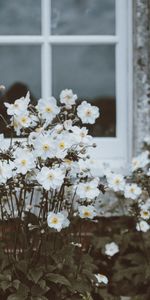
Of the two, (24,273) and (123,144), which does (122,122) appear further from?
(24,273)

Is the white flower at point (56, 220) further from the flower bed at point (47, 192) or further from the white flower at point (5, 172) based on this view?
the white flower at point (5, 172)

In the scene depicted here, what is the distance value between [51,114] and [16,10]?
1252 millimetres

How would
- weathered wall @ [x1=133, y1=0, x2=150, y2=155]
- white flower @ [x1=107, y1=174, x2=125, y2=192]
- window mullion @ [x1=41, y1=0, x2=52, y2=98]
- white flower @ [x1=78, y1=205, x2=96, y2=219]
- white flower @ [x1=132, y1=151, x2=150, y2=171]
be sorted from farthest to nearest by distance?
1. window mullion @ [x1=41, y1=0, x2=52, y2=98]
2. weathered wall @ [x1=133, y1=0, x2=150, y2=155]
3. white flower @ [x1=132, y1=151, x2=150, y2=171]
4. white flower @ [x1=107, y1=174, x2=125, y2=192]
5. white flower @ [x1=78, y1=205, x2=96, y2=219]

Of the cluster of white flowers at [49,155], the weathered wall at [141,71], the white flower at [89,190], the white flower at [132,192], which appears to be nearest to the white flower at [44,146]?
the cluster of white flowers at [49,155]

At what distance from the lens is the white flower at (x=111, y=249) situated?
14.0ft

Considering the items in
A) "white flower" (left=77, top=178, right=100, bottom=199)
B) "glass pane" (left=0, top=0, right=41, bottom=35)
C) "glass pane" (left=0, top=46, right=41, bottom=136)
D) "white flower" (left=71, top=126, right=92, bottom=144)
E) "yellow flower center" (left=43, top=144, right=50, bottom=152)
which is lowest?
"white flower" (left=77, top=178, right=100, bottom=199)

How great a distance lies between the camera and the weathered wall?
14.5 feet

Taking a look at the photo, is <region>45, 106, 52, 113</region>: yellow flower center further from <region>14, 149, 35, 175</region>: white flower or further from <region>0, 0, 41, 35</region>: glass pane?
<region>0, 0, 41, 35</region>: glass pane

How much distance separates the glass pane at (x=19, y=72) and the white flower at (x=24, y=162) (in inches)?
50.7

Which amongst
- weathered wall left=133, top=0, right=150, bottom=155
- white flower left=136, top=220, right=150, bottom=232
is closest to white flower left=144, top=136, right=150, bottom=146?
weathered wall left=133, top=0, right=150, bottom=155

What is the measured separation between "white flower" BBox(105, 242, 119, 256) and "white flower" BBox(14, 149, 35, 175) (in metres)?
1.10

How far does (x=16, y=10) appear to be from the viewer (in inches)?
180

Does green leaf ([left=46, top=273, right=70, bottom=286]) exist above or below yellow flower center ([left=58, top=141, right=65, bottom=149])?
below

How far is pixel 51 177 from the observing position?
10.8 feet
